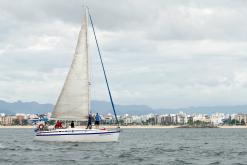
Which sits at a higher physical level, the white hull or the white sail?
the white sail

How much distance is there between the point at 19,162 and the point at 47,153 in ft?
24.7

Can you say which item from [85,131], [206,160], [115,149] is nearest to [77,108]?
[85,131]

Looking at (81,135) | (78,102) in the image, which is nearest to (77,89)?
(78,102)

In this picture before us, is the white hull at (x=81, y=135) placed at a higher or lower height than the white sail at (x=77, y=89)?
lower

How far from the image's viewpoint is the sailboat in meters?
66.1

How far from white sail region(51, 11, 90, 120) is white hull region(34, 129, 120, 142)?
1.77 meters

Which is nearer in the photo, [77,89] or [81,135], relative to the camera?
[81,135]

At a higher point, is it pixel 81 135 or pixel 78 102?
pixel 78 102

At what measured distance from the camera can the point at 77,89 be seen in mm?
67375

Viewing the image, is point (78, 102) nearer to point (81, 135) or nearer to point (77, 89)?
point (77, 89)

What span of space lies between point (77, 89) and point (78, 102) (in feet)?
4.82

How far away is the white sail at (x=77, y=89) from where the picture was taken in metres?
66.9

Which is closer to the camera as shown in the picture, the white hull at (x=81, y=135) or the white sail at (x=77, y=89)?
the white hull at (x=81, y=135)

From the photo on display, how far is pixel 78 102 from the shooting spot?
220ft
